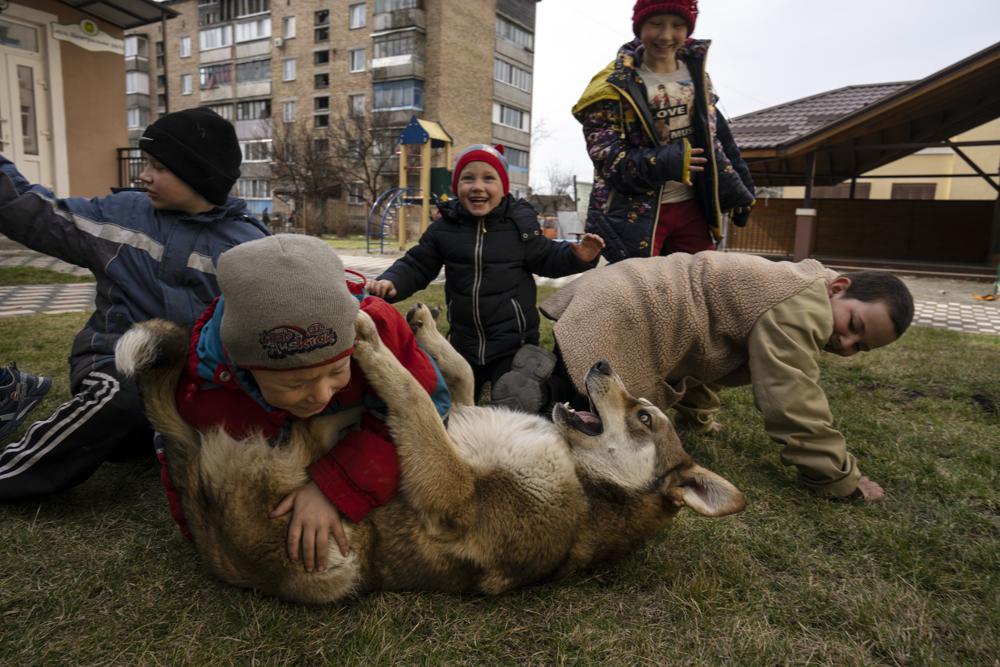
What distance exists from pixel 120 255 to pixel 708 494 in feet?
8.35

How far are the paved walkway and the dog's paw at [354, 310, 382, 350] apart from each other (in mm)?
5536

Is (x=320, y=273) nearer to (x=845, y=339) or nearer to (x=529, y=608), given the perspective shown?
(x=529, y=608)

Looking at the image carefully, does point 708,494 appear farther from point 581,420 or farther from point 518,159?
point 518,159

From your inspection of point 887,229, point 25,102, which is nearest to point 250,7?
point 25,102

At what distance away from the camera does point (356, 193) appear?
4328 cm

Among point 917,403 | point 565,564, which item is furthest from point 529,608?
point 917,403

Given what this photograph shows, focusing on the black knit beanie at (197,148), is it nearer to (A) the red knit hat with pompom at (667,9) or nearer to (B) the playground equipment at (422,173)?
(A) the red knit hat with pompom at (667,9)

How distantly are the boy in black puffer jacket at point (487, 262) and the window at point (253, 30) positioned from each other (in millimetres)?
52644

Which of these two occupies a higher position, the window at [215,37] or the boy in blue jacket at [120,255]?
the window at [215,37]

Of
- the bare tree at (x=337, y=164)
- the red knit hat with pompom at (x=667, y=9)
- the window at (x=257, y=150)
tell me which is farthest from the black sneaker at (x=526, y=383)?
the window at (x=257, y=150)

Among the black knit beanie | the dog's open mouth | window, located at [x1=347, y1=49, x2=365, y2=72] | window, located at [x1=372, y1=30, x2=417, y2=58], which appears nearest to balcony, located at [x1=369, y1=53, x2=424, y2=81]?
window, located at [x1=372, y1=30, x2=417, y2=58]

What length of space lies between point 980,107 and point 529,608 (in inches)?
627

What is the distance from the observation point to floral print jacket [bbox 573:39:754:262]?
362 centimetres

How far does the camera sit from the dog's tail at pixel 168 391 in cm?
192
